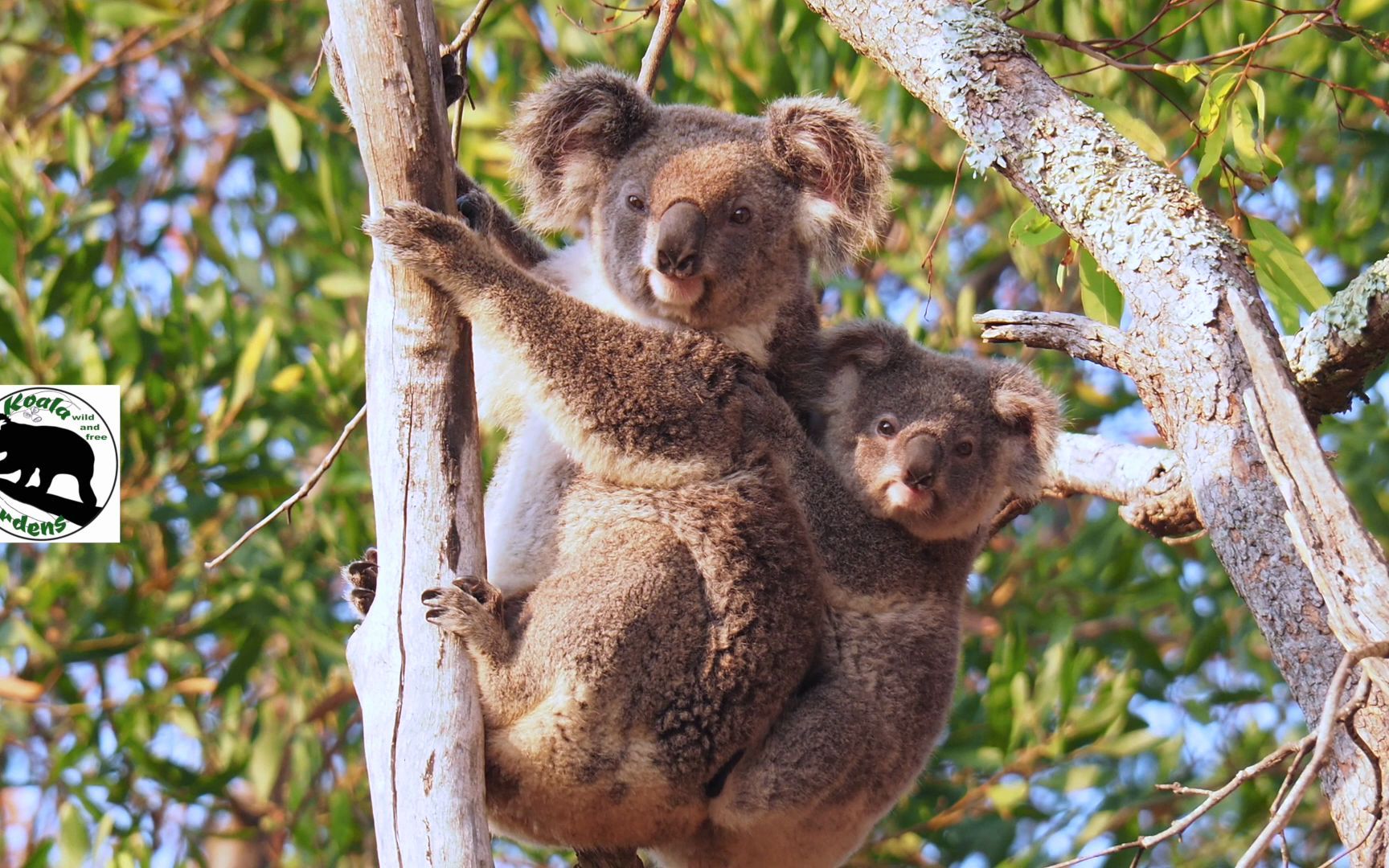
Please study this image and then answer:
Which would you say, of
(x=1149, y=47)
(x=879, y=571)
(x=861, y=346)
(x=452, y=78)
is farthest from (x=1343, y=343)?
(x=452, y=78)

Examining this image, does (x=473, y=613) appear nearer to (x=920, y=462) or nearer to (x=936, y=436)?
(x=920, y=462)

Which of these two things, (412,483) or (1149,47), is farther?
(1149,47)

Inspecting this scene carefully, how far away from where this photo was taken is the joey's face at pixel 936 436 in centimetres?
318

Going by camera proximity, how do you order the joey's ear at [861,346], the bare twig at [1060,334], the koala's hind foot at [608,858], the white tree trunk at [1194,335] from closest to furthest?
the white tree trunk at [1194,335]
the bare twig at [1060,334]
the koala's hind foot at [608,858]
the joey's ear at [861,346]

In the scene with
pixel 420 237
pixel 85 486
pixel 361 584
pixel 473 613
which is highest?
pixel 85 486

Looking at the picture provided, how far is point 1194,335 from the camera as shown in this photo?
88.8 inches

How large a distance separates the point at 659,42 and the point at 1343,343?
176 centimetres

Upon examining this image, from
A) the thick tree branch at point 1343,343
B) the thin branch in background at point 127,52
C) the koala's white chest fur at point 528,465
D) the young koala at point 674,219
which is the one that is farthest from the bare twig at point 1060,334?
the thin branch in background at point 127,52

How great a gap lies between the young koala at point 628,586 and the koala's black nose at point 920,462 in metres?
0.27

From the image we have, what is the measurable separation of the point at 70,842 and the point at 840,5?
3.98 m

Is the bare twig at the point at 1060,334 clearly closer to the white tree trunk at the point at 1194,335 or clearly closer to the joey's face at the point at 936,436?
the white tree trunk at the point at 1194,335

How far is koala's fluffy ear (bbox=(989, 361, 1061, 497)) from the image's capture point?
133 inches

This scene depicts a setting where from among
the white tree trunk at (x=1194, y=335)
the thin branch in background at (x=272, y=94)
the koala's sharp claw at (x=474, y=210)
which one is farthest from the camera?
the thin branch in background at (x=272, y=94)

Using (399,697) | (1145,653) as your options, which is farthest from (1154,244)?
(1145,653)
